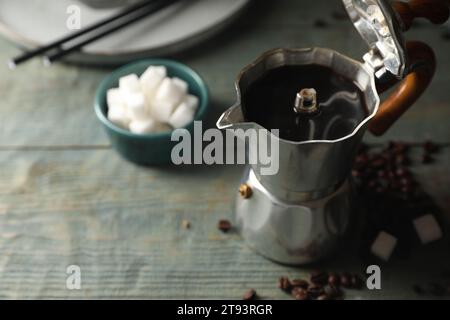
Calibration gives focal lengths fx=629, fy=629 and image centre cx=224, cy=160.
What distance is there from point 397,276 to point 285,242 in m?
0.14

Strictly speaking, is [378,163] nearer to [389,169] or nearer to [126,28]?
[389,169]

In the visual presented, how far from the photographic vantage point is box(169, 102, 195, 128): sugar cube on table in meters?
0.80

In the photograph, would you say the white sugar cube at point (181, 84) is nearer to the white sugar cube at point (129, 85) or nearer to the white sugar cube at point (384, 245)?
the white sugar cube at point (129, 85)

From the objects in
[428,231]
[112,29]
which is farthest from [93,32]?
[428,231]

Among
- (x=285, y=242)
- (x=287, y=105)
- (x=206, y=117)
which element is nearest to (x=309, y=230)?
(x=285, y=242)

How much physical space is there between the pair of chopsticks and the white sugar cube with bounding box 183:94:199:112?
0.19 metres

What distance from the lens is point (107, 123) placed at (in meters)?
0.79

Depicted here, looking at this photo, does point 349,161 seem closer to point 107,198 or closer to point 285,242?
point 285,242

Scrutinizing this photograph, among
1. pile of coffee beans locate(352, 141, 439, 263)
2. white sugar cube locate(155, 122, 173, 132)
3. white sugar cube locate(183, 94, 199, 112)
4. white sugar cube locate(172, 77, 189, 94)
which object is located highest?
Result: white sugar cube locate(172, 77, 189, 94)

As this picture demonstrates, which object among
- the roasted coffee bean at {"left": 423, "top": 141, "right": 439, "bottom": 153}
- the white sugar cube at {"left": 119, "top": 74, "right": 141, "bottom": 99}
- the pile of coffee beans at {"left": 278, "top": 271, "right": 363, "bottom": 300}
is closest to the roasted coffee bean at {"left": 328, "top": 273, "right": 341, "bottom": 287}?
the pile of coffee beans at {"left": 278, "top": 271, "right": 363, "bottom": 300}

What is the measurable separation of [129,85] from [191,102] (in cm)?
8

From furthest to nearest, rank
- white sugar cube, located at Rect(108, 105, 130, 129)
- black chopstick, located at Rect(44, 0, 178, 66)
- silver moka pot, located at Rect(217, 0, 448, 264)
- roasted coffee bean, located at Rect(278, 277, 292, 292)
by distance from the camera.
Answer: black chopstick, located at Rect(44, 0, 178, 66), white sugar cube, located at Rect(108, 105, 130, 129), roasted coffee bean, located at Rect(278, 277, 292, 292), silver moka pot, located at Rect(217, 0, 448, 264)


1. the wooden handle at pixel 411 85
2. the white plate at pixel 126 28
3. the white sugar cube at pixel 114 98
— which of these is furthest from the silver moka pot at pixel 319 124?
the white plate at pixel 126 28

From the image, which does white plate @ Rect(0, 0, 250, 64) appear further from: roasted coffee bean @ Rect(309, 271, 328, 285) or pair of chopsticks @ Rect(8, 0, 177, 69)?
roasted coffee bean @ Rect(309, 271, 328, 285)
